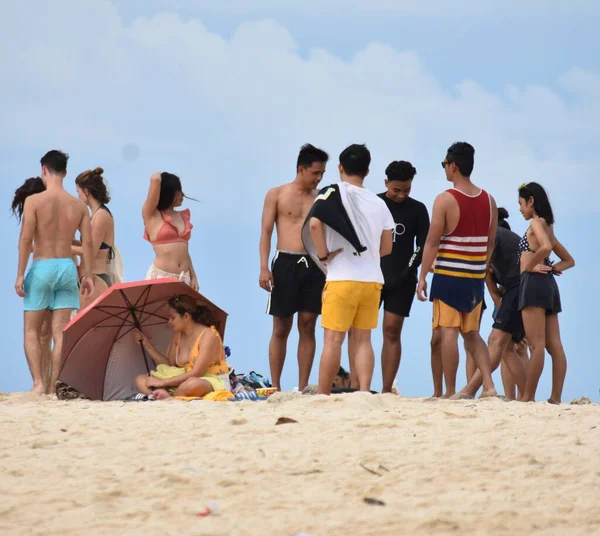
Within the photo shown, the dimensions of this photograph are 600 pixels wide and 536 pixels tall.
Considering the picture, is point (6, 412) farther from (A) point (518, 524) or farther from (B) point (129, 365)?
(A) point (518, 524)

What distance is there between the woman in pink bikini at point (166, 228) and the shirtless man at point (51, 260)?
0.86m

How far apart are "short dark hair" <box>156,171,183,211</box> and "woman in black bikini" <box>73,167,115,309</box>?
110 centimetres

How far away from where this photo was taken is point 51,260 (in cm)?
997

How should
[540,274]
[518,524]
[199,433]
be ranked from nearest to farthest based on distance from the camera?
[518,524] → [199,433] → [540,274]

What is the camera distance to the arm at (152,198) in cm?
951

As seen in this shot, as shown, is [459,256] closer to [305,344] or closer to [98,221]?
[305,344]

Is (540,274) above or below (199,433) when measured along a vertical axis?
above

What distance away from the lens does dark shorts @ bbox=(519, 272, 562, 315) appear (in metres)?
9.11

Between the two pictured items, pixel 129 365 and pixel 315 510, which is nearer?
pixel 315 510

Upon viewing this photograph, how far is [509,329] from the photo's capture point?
9.80 meters

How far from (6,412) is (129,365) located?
164cm

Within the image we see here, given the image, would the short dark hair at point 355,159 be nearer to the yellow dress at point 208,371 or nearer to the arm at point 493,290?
the yellow dress at point 208,371

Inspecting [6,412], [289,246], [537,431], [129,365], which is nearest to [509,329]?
[289,246]

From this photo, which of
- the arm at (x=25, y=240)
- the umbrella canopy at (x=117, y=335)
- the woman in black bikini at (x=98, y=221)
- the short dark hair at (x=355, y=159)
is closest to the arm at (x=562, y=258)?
the short dark hair at (x=355, y=159)
